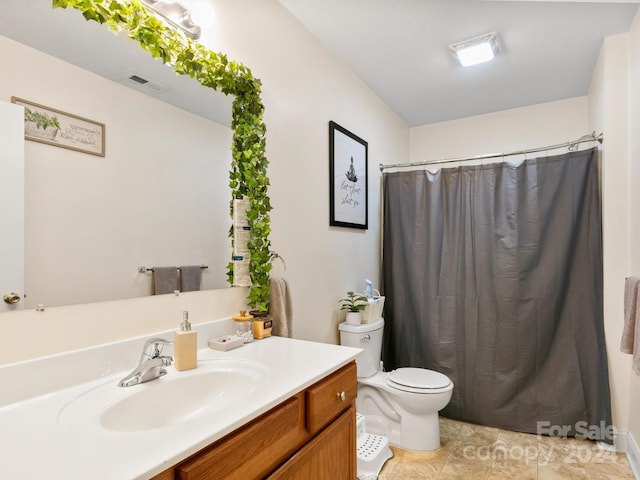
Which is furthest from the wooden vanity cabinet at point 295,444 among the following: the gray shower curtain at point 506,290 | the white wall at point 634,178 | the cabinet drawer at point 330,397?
the white wall at point 634,178

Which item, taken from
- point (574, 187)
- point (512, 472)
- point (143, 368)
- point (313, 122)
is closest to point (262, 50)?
point (313, 122)

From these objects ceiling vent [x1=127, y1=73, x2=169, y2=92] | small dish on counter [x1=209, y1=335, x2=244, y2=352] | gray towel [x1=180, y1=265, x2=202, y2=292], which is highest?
ceiling vent [x1=127, y1=73, x2=169, y2=92]

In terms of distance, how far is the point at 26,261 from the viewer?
948mm

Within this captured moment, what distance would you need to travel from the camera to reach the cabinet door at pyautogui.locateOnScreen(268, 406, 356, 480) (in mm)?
987

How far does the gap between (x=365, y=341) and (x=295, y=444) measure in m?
1.33

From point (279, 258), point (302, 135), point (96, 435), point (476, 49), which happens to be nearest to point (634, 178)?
point (476, 49)

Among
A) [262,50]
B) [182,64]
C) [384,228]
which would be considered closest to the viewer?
[182,64]

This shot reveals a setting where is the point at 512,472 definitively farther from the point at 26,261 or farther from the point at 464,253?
the point at 26,261

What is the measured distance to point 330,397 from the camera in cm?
115

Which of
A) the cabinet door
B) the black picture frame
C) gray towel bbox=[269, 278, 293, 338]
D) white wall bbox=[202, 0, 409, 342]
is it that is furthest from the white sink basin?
the black picture frame

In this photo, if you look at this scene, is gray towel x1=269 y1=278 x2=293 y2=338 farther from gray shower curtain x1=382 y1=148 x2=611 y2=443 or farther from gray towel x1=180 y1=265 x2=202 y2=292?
gray shower curtain x1=382 y1=148 x2=611 y2=443

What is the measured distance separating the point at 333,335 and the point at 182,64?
1.64 meters

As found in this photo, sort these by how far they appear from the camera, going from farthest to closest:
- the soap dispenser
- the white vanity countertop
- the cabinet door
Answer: the soap dispenser < the cabinet door < the white vanity countertop

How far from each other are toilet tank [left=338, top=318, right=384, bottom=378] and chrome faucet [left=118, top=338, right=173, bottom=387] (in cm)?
134
